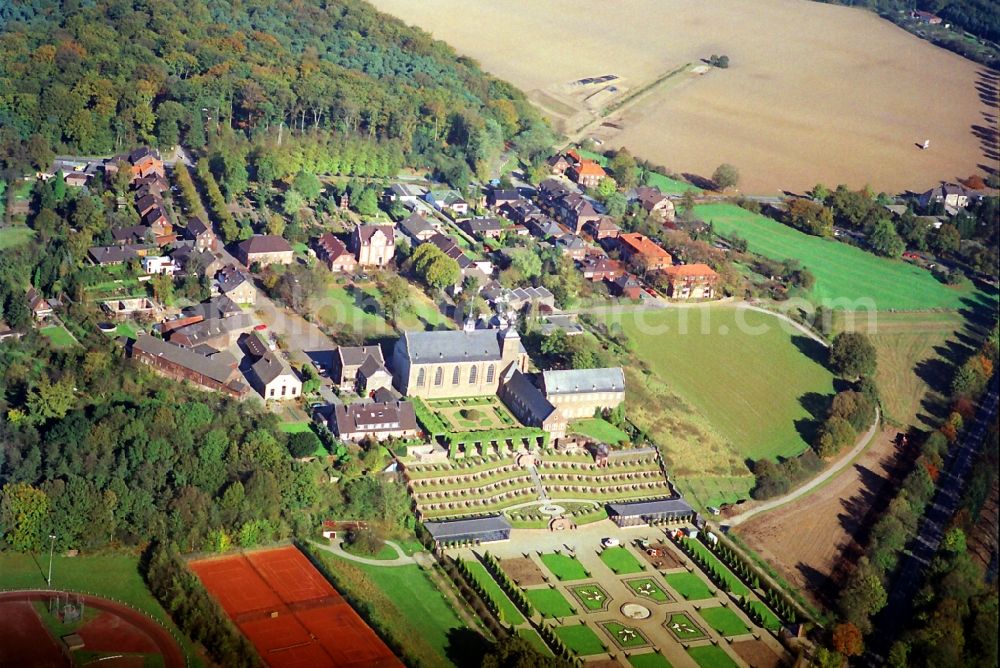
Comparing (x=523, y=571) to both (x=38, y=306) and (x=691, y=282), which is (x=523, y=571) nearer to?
(x=38, y=306)

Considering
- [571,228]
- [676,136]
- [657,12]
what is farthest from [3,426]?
[657,12]

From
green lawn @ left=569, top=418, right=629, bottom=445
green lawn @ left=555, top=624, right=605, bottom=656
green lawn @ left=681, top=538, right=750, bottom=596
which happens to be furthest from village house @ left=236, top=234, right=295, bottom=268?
green lawn @ left=555, top=624, right=605, bottom=656

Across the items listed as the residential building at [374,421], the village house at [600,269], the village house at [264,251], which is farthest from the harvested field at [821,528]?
the village house at [264,251]

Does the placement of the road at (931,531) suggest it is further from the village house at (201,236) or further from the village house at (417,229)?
the village house at (201,236)

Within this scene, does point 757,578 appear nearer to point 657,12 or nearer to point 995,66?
point 995,66

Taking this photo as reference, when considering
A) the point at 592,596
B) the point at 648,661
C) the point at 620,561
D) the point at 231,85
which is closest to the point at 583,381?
the point at 620,561

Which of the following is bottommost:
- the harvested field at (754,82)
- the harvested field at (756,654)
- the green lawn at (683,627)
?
the green lawn at (683,627)
